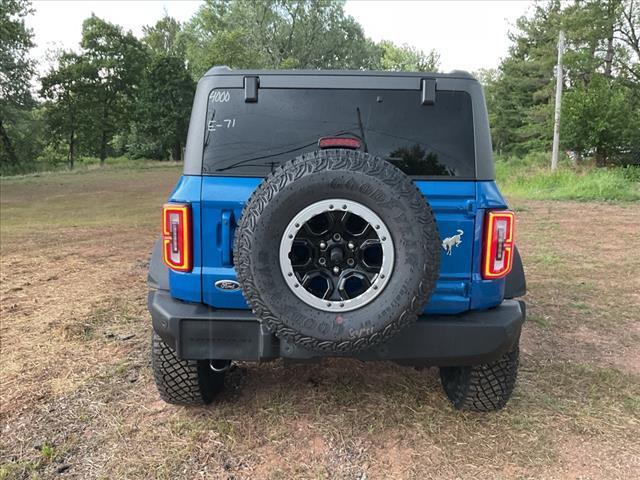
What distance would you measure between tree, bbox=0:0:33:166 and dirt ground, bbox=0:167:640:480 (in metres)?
20.5

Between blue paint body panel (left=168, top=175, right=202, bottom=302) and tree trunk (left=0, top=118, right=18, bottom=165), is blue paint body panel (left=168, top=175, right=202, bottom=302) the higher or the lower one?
the lower one

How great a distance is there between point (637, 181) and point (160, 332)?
56.9 ft

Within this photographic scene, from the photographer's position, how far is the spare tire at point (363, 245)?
212 centimetres

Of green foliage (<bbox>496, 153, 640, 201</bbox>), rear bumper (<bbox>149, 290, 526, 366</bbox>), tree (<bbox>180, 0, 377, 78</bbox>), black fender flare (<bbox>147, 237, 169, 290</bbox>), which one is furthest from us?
tree (<bbox>180, 0, 377, 78</bbox>)

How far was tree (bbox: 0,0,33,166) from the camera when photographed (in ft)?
68.3

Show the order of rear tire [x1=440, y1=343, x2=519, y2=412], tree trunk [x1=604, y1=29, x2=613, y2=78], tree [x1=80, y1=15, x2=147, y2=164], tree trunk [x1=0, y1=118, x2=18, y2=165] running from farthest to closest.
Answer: tree [x1=80, y1=15, x2=147, y2=164]
tree trunk [x1=0, y1=118, x2=18, y2=165]
tree trunk [x1=604, y1=29, x2=613, y2=78]
rear tire [x1=440, y1=343, x2=519, y2=412]

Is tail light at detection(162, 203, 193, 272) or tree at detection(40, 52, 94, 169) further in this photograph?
tree at detection(40, 52, 94, 169)

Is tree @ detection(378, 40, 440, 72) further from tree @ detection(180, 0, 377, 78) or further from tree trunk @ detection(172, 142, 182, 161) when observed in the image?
tree trunk @ detection(172, 142, 182, 161)

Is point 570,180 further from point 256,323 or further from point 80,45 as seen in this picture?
point 80,45

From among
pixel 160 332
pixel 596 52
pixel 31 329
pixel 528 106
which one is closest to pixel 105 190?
pixel 31 329

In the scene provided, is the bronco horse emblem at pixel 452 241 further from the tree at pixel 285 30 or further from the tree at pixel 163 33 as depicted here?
the tree at pixel 163 33

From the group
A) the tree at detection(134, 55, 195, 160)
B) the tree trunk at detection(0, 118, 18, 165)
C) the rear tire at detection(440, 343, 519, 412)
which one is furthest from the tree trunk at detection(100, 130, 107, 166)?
the rear tire at detection(440, 343, 519, 412)

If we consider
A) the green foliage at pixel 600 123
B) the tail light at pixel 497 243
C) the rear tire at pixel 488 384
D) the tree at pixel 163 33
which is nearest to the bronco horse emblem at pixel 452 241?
the tail light at pixel 497 243

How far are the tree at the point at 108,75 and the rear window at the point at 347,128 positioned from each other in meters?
42.0
